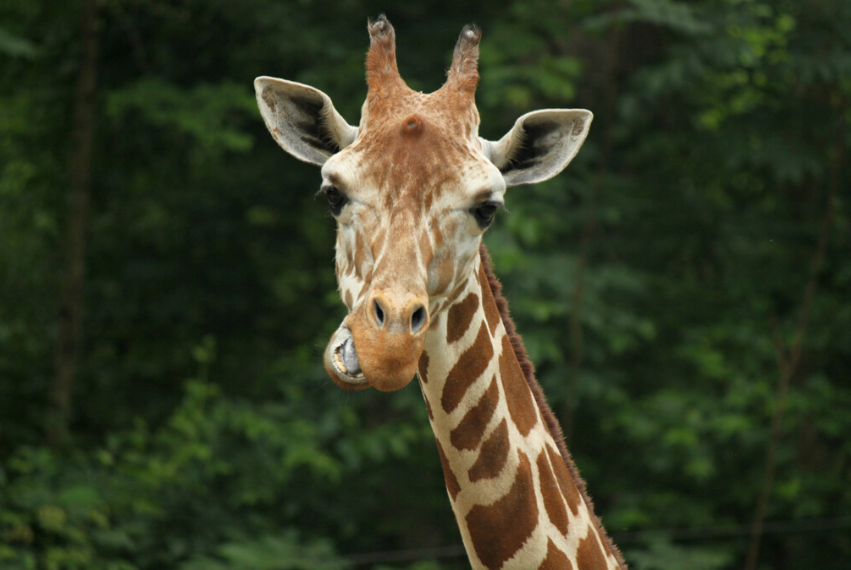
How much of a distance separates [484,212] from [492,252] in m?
3.57

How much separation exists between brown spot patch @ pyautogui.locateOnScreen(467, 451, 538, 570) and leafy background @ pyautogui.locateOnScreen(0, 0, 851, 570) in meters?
3.25

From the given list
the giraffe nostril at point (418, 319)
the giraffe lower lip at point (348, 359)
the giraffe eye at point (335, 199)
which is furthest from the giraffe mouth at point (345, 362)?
the giraffe eye at point (335, 199)

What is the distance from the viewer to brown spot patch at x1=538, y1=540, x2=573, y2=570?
238 cm

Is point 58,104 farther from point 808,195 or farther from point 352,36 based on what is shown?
point 808,195

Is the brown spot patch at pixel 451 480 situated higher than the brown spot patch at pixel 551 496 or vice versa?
the brown spot patch at pixel 451 480

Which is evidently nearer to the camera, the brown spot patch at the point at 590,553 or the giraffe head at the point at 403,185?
the giraffe head at the point at 403,185

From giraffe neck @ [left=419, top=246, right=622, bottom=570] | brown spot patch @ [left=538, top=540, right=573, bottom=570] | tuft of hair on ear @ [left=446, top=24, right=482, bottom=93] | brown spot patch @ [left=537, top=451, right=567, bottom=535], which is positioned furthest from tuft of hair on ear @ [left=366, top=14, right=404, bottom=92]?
brown spot patch @ [left=538, top=540, right=573, bottom=570]

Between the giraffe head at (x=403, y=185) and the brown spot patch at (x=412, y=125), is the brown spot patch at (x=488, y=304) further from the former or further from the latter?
the brown spot patch at (x=412, y=125)

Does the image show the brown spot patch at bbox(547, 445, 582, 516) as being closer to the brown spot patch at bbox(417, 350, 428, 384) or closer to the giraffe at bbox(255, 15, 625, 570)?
the giraffe at bbox(255, 15, 625, 570)

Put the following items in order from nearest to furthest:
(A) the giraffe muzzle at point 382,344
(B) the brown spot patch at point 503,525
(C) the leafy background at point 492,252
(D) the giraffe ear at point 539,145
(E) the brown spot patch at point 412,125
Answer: (A) the giraffe muzzle at point 382,344 < (E) the brown spot patch at point 412,125 < (B) the brown spot patch at point 503,525 < (D) the giraffe ear at point 539,145 < (C) the leafy background at point 492,252

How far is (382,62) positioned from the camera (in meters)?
2.39

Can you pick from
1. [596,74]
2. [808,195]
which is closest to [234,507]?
[596,74]

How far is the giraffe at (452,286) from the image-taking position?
2023mm

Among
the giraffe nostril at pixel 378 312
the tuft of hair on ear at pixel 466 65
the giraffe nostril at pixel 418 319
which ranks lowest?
the giraffe nostril at pixel 418 319
